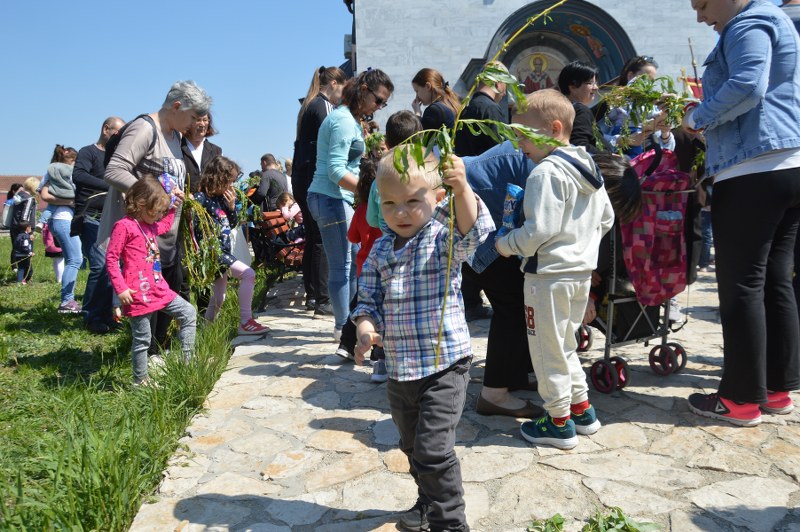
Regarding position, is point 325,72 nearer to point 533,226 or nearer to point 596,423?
point 533,226

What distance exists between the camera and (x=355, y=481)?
9.99 feet

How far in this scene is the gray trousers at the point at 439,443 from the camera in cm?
234

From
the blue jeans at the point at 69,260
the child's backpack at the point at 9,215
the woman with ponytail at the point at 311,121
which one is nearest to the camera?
the woman with ponytail at the point at 311,121

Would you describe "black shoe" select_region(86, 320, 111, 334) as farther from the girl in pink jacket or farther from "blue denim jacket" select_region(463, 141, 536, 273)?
"blue denim jacket" select_region(463, 141, 536, 273)

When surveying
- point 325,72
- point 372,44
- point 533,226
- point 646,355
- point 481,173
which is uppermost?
point 372,44

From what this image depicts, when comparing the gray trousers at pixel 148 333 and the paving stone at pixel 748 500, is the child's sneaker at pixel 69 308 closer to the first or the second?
the gray trousers at pixel 148 333

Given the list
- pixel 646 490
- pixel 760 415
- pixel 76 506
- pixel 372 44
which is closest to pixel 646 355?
pixel 760 415

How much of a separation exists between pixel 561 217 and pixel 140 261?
9.35ft

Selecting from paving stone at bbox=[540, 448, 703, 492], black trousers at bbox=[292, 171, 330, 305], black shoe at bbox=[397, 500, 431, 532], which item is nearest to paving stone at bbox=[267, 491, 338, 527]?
black shoe at bbox=[397, 500, 431, 532]

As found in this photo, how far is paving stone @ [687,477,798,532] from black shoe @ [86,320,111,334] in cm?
544

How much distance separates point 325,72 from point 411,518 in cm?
411

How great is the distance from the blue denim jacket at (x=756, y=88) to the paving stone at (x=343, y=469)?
239cm

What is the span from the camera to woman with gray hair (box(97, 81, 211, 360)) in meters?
4.48

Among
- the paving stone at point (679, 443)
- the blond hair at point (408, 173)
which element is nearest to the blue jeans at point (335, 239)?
the paving stone at point (679, 443)
